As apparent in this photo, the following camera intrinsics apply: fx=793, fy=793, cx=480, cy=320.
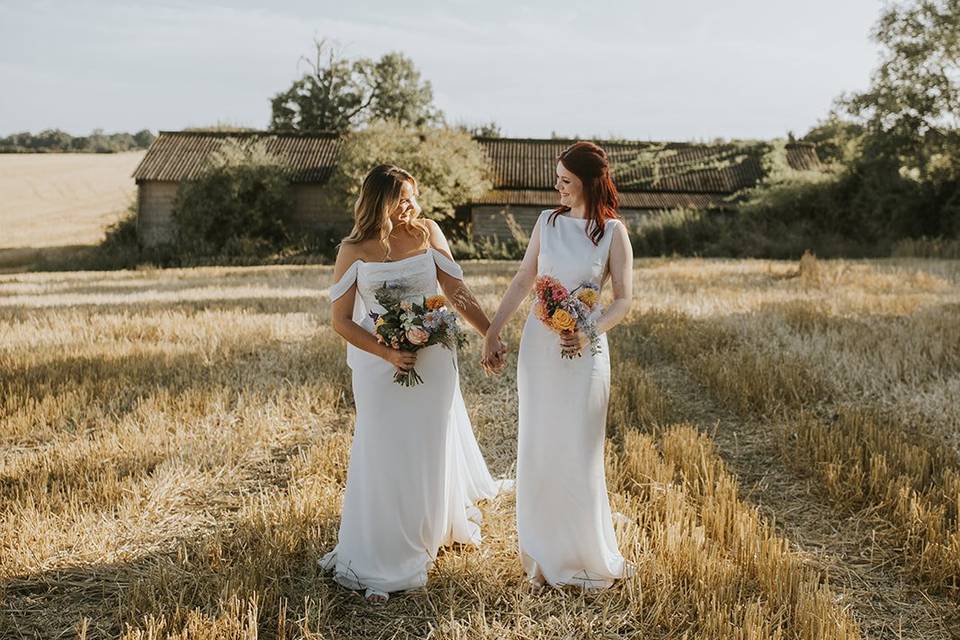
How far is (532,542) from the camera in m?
4.46

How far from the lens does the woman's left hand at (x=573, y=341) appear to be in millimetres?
4220

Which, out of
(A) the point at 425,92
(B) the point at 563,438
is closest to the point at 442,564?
(B) the point at 563,438

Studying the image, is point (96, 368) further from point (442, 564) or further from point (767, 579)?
point (767, 579)

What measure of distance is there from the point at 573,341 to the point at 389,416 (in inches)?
45.7

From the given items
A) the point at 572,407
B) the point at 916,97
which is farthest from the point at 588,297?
the point at 916,97

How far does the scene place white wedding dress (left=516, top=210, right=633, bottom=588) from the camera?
436 centimetres

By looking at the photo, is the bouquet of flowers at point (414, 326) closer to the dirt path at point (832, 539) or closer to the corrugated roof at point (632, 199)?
the dirt path at point (832, 539)

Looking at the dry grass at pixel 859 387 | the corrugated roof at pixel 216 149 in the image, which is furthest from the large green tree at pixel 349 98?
the dry grass at pixel 859 387

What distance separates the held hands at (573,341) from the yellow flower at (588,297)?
6.9 inches

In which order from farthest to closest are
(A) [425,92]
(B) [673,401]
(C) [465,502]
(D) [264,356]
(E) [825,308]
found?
(A) [425,92] < (E) [825,308] < (D) [264,356] < (B) [673,401] < (C) [465,502]

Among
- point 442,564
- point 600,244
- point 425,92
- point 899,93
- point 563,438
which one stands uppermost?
point 425,92

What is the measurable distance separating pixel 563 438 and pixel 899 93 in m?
30.2

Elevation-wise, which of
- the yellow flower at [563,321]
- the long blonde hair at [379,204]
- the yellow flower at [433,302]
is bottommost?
the yellow flower at [563,321]

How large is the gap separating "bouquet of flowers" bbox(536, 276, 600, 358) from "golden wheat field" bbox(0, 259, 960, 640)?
1337mm
